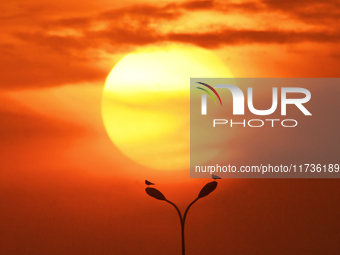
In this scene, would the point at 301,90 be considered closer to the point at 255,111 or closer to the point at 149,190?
the point at 255,111

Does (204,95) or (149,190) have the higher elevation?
(204,95)

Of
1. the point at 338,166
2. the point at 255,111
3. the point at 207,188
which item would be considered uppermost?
the point at 255,111

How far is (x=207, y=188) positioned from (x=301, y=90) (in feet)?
36.7

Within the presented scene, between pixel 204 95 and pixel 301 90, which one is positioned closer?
pixel 301 90

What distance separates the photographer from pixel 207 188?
13.4 m

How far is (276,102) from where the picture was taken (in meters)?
21.8

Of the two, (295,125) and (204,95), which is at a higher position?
(204,95)

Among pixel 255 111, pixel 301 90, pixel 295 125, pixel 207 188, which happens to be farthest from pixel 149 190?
pixel 295 125

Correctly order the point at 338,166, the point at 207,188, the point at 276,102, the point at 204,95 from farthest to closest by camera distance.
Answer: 1. the point at 338,166
2. the point at 204,95
3. the point at 276,102
4. the point at 207,188

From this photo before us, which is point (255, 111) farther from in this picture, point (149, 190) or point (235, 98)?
point (149, 190)

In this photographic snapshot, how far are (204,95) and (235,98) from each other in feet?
6.79

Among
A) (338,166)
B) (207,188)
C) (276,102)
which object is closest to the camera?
(207,188)

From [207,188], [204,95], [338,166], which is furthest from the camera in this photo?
[338,166]

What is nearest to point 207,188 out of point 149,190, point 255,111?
point 149,190
